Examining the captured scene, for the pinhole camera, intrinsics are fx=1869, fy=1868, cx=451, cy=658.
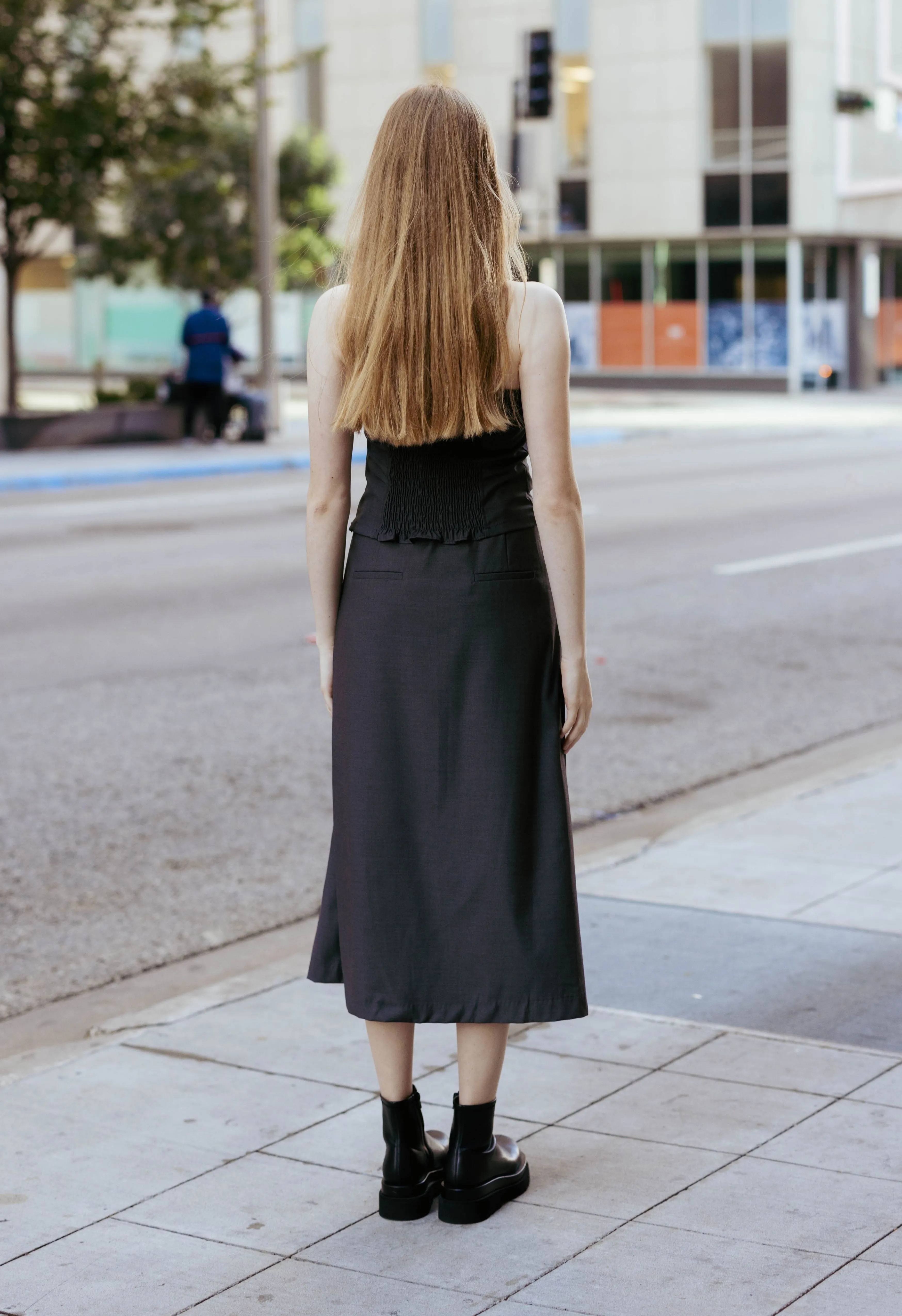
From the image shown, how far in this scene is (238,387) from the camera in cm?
2652

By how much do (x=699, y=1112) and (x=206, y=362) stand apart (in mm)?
21444

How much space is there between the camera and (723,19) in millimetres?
40562

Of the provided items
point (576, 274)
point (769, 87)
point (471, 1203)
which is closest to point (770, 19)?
point (769, 87)

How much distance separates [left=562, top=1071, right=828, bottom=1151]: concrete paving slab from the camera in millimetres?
3678

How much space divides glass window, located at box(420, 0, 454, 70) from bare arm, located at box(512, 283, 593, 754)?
143 feet

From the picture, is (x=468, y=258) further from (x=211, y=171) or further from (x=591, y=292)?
(x=591, y=292)

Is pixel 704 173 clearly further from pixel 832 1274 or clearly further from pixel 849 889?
pixel 832 1274

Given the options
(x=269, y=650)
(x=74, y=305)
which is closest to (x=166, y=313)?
(x=74, y=305)

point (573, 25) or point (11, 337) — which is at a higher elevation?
point (573, 25)

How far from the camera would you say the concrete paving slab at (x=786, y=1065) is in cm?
394

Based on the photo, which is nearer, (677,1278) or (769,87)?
(677,1278)

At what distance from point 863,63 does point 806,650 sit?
34.7 meters

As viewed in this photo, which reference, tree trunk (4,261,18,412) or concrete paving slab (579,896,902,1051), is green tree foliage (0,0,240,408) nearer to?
tree trunk (4,261,18,412)

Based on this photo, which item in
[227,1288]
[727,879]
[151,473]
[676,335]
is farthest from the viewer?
[676,335]
